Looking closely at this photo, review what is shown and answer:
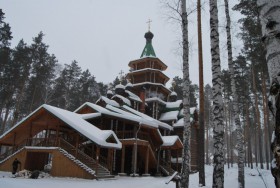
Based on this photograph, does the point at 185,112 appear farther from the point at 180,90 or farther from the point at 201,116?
the point at 180,90

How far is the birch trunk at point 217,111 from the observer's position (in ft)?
22.3

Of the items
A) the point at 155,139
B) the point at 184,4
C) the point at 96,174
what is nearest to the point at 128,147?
the point at 155,139

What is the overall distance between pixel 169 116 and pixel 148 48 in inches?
426

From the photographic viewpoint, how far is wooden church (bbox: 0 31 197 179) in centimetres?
1767

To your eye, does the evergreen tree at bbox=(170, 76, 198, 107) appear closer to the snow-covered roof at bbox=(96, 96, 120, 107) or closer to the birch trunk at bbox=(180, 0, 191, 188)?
the snow-covered roof at bbox=(96, 96, 120, 107)

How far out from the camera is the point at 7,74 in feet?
101

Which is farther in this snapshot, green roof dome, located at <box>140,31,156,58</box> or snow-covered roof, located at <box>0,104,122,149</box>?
green roof dome, located at <box>140,31,156,58</box>

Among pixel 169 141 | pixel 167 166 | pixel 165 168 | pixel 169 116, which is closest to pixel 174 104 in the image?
pixel 169 116

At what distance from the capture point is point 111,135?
61.4ft

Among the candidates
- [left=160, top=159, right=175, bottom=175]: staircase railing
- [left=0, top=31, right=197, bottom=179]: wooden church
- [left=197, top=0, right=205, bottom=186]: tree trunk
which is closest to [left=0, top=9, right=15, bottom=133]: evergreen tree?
[left=0, top=31, right=197, bottom=179]: wooden church

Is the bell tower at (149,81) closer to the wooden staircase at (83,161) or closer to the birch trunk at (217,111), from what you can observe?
the wooden staircase at (83,161)

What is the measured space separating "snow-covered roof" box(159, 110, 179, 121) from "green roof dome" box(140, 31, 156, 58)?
870cm

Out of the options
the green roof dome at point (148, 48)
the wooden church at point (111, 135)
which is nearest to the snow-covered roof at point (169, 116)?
the wooden church at point (111, 135)

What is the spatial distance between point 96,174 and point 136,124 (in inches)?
256
